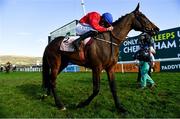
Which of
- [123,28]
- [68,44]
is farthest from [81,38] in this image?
[123,28]

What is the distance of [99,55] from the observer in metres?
9.18

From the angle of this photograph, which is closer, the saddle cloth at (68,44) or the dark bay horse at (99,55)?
the dark bay horse at (99,55)

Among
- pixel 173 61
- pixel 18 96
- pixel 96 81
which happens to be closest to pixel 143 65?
pixel 96 81

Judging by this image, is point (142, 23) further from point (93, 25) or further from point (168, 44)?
point (168, 44)

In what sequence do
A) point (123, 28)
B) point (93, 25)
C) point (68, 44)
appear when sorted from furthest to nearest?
1. point (68, 44)
2. point (123, 28)
3. point (93, 25)

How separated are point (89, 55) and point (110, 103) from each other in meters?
1.51

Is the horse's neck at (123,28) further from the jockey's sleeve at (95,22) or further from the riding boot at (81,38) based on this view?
the riding boot at (81,38)

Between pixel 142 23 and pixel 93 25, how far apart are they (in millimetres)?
1563

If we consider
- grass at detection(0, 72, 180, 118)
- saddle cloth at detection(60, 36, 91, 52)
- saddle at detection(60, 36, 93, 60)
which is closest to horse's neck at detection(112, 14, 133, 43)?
→ saddle at detection(60, 36, 93, 60)

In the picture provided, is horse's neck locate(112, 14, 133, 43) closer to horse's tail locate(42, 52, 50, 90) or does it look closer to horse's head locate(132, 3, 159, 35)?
horse's head locate(132, 3, 159, 35)

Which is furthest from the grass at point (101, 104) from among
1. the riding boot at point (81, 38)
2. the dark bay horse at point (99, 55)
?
the riding boot at point (81, 38)

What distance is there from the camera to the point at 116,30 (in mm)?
9727

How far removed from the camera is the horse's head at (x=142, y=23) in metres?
9.91

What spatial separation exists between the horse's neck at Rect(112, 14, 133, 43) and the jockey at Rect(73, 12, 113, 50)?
0.66ft
